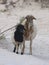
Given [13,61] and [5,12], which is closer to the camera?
[13,61]

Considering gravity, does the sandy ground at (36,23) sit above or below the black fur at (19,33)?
below

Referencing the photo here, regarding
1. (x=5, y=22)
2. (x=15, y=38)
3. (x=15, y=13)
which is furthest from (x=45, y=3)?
(x=15, y=38)

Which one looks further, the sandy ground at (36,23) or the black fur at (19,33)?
the sandy ground at (36,23)

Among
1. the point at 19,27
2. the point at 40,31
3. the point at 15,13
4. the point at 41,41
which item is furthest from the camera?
the point at 15,13

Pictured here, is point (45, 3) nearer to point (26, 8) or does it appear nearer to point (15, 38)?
point (26, 8)

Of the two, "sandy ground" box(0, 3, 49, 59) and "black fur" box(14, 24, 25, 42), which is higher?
"black fur" box(14, 24, 25, 42)

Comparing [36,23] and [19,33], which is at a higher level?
[19,33]

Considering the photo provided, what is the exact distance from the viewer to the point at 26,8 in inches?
458

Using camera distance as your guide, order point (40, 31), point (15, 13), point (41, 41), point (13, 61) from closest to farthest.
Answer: point (13, 61) < point (41, 41) < point (40, 31) < point (15, 13)

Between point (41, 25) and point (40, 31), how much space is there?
0.50 metres

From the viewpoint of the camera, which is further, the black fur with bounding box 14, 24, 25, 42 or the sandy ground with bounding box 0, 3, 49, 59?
the sandy ground with bounding box 0, 3, 49, 59

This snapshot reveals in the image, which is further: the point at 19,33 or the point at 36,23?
the point at 36,23

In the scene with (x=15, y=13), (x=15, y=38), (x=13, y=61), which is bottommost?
(x=15, y=13)

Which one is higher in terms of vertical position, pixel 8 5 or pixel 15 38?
pixel 15 38
